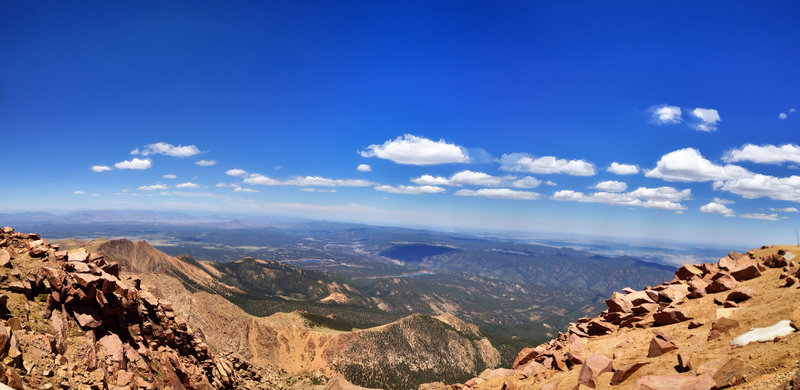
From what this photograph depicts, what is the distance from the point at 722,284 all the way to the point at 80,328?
55470mm

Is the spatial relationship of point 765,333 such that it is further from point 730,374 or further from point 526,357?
point 526,357

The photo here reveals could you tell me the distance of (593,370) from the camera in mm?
19594

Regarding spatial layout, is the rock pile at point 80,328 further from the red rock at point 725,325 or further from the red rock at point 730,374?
the red rock at point 725,325

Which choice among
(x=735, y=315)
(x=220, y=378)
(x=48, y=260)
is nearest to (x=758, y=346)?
(x=735, y=315)

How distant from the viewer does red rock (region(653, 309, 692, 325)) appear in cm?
2591

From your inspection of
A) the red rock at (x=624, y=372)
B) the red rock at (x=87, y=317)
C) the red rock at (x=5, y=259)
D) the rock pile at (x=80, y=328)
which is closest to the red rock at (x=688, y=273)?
the red rock at (x=624, y=372)

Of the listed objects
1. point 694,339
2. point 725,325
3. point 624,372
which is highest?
point 725,325

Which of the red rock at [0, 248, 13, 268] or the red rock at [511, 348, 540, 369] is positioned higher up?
the red rock at [0, 248, 13, 268]

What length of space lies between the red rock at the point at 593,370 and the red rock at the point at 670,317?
35.1ft

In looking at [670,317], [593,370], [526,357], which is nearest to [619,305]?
[670,317]

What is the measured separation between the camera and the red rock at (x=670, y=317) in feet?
85.0

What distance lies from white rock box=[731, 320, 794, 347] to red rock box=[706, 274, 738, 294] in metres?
13.4

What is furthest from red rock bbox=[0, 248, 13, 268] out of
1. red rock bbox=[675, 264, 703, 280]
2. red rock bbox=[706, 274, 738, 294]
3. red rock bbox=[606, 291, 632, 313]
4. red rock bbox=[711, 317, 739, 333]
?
red rock bbox=[675, 264, 703, 280]

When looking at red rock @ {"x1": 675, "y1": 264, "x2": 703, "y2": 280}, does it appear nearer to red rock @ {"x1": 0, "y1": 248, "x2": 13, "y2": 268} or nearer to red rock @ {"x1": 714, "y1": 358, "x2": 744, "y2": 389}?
red rock @ {"x1": 714, "y1": 358, "x2": 744, "y2": 389}
